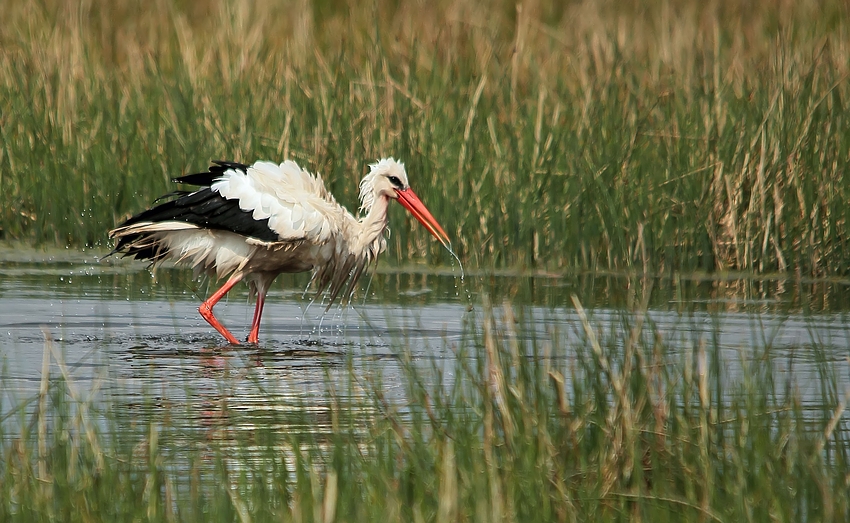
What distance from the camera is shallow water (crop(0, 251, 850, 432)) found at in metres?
5.76

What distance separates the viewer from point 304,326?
800 cm

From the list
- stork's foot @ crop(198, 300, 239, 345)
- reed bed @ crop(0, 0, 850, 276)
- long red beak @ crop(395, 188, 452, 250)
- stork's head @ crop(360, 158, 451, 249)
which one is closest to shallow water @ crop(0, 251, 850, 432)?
stork's foot @ crop(198, 300, 239, 345)

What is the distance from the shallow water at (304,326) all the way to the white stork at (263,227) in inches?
12.1

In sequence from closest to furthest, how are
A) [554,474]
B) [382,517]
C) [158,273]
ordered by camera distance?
1. [382,517]
2. [554,474]
3. [158,273]

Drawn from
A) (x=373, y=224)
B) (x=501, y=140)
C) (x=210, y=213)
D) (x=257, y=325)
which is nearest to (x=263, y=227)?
(x=210, y=213)

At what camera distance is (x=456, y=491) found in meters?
3.49

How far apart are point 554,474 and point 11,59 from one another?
689 cm

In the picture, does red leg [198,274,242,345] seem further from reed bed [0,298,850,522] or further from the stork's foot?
reed bed [0,298,850,522]

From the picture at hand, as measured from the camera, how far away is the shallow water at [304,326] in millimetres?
5758

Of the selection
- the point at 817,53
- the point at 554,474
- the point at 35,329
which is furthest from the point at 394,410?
the point at 817,53

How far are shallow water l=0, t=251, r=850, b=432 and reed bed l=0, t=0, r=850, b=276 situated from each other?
11.5 inches

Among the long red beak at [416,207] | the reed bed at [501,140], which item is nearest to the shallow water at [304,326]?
the reed bed at [501,140]

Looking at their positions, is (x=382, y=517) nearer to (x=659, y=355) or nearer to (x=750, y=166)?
(x=659, y=355)

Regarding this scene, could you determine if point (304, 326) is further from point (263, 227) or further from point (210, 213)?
point (210, 213)
